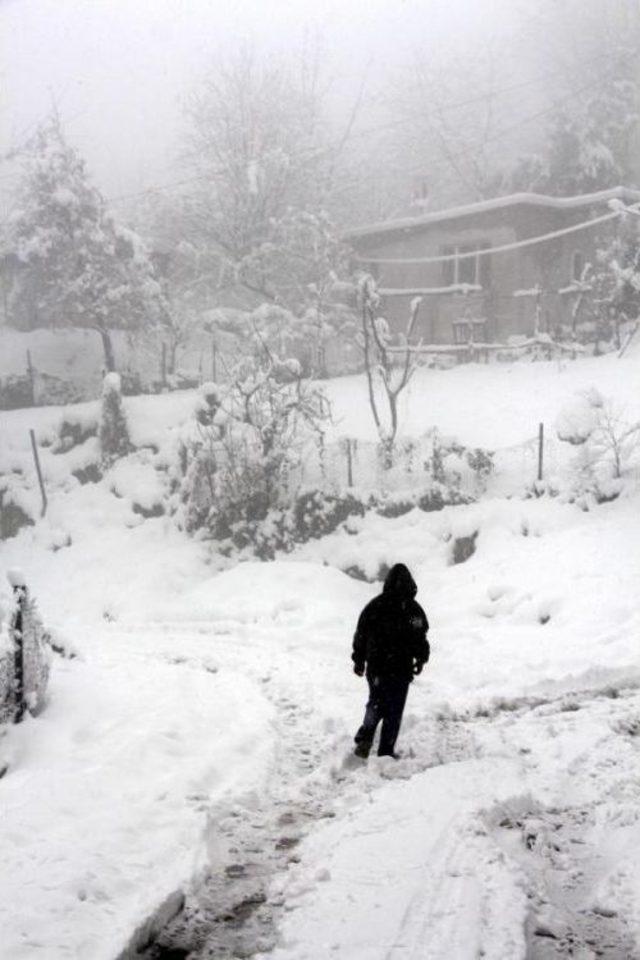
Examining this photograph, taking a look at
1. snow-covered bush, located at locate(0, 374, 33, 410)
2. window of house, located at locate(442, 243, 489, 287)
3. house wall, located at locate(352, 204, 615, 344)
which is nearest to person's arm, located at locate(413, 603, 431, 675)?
house wall, located at locate(352, 204, 615, 344)

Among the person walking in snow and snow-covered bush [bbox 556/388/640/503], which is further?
snow-covered bush [bbox 556/388/640/503]

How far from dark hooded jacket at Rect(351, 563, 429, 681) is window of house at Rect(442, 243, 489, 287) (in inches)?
844

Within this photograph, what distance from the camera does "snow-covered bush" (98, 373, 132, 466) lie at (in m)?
20.1

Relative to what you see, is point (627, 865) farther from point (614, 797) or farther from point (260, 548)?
point (260, 548)

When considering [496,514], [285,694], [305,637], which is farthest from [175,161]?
[285,694]

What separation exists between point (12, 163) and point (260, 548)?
64.5ft

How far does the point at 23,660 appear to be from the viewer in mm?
6922

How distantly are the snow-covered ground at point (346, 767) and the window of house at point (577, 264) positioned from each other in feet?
53.1

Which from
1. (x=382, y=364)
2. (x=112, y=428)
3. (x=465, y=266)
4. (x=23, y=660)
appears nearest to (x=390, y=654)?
(x=23, y=660)

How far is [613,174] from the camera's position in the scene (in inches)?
1195

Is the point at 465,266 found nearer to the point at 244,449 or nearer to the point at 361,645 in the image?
the point at 244,449

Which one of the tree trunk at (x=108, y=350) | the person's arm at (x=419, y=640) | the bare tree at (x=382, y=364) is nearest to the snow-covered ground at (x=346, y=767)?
the person's arm at (x=419, y=640)

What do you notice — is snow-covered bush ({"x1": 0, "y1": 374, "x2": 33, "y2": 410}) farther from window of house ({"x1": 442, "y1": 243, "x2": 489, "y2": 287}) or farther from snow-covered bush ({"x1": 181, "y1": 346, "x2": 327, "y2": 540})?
window of house ({"x1": 442, "y1": 243, "x2": 489, "y2": 287})

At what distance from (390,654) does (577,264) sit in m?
24.4
